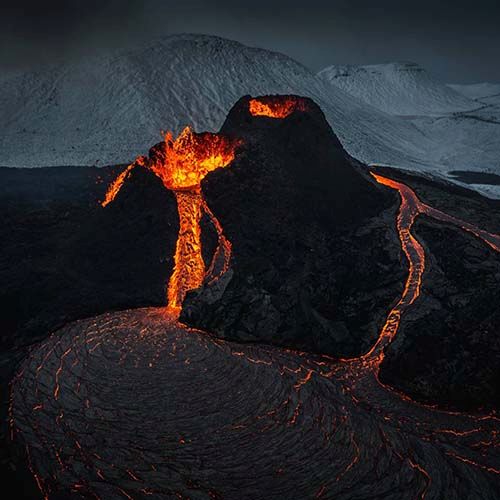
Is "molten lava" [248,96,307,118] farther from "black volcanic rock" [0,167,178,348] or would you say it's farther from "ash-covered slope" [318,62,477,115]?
"ash-covered slope" [318,62,477,115]

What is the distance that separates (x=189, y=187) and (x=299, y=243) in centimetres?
518

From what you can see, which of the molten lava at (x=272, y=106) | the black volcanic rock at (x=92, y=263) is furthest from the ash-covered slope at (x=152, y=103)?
the black volcanic rock at (x=92, y=263)

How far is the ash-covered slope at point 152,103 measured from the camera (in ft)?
148

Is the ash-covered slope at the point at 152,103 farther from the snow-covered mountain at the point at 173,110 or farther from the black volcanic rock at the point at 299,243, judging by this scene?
the black volcanic rock at the point at 299,243

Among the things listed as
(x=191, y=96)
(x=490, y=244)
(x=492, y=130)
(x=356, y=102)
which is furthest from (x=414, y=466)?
(x=492, y=130)

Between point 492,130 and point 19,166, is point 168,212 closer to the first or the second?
point 19,166

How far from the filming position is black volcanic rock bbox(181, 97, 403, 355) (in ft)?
36.9

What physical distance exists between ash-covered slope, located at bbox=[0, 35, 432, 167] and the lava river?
33.3 m

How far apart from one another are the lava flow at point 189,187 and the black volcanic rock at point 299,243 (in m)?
0.64

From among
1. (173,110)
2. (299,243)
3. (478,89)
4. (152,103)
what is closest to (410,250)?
(299,243)

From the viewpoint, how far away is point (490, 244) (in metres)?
12.7

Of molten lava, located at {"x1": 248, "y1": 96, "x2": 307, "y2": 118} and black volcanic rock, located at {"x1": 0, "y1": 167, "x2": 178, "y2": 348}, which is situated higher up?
molten lava, located at {"x1": 248, "y1": 96, "x2": 307, "y2": 118}

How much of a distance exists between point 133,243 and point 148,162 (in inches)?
151

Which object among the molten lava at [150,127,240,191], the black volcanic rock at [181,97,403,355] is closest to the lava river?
the black volcanic rock at [181,97,403,355]
